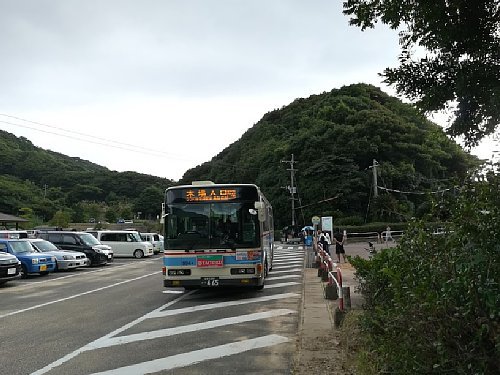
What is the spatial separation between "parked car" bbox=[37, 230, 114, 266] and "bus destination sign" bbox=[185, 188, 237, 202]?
46.8 feet

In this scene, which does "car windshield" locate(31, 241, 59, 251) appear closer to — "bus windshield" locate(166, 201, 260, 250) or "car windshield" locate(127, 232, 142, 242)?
"car windshield" locate(127, 232, 142, 242)

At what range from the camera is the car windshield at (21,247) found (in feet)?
62.5

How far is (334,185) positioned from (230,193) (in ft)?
151

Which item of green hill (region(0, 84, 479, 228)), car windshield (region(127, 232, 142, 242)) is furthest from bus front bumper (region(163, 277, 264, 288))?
green hill (region(0, 84, 479, 228))

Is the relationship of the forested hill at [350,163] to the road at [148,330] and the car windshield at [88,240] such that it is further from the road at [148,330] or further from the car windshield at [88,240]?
the road at [148,330]

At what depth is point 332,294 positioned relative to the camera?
11.6 meters

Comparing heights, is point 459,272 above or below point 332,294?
above

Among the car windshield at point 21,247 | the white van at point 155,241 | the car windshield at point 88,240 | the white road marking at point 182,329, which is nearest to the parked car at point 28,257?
the car windshield at point 21,247

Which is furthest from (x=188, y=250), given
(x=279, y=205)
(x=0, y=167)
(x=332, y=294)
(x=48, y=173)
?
(x=48, y=173)

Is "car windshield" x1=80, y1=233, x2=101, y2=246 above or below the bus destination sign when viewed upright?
below

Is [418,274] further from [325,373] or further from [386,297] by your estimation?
[325,373]

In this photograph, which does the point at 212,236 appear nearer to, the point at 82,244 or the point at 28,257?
the point at 28,257

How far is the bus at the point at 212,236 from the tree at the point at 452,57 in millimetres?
7719

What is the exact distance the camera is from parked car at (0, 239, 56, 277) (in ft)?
60.7
